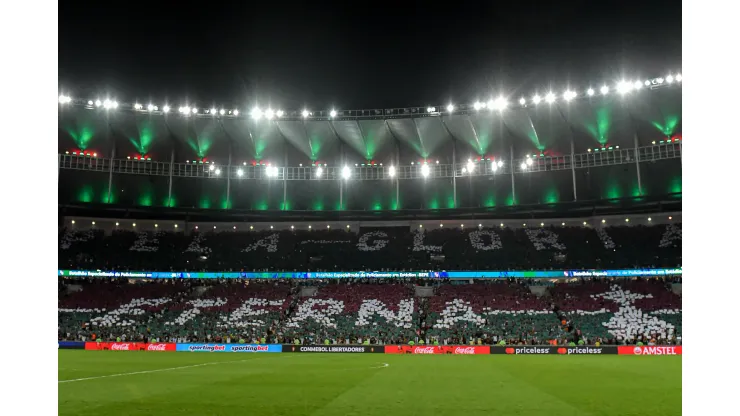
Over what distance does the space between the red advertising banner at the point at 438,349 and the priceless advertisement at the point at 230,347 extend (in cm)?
837

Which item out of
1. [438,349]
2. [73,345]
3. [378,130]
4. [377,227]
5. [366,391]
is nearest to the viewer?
[366,391]

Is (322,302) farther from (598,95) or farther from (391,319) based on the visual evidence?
(598,95)

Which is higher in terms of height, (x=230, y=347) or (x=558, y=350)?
(x=558, y=350)

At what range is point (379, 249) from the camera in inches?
2199

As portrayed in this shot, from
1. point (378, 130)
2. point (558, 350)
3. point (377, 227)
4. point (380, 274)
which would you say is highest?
point (378, 130)

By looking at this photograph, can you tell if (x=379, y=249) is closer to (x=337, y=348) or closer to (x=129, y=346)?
(x=337, y=348)

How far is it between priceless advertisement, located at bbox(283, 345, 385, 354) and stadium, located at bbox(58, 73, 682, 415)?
0.16m

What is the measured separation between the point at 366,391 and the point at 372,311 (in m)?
29.7

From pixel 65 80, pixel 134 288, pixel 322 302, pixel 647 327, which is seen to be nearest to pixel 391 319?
pixel 322 302

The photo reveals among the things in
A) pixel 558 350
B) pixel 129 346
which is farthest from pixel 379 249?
pixel 129 346

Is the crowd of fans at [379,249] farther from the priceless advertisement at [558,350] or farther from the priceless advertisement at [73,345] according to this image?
the priceless advertisement at [558,350]

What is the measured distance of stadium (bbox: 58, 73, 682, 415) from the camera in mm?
39562

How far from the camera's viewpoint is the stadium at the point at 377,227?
39562mm

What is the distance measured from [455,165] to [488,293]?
693 inches
